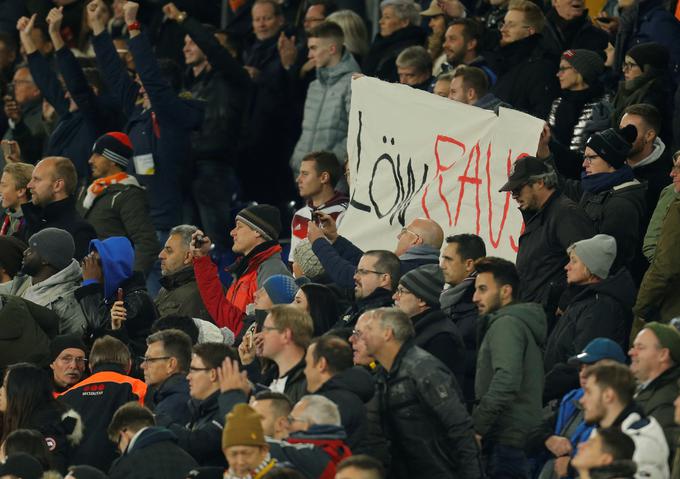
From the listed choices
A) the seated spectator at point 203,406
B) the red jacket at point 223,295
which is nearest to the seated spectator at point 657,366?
the seated spectator at point 203,406

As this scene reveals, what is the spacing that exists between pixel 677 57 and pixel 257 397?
5709mm

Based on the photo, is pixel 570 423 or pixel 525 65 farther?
pixel 525 65

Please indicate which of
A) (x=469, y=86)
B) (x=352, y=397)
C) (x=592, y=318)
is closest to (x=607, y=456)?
(x=352, y=397)

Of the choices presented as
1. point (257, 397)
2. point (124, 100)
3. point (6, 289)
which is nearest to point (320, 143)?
point (124, 100)

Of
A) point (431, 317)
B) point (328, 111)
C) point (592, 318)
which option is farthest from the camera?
point (328, 111)

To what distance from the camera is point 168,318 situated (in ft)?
36.2

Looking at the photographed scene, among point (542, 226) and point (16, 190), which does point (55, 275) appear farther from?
point (542, 226)

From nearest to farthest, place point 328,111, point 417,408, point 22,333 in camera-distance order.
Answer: point 417,408 → point 22,333 → point 328,111

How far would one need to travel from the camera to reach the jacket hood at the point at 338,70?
584 inches

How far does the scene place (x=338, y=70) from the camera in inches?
584

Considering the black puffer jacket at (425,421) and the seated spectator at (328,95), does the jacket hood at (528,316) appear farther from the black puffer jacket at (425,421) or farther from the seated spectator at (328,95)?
the seated spectator at (328,95)

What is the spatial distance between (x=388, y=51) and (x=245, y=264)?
3.80 meters

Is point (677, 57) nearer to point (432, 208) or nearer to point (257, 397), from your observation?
point (432, 208)

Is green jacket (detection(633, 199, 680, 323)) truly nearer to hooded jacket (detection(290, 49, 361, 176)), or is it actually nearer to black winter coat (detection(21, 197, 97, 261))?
black winter coat (detection(21, 197, 97, 261))
